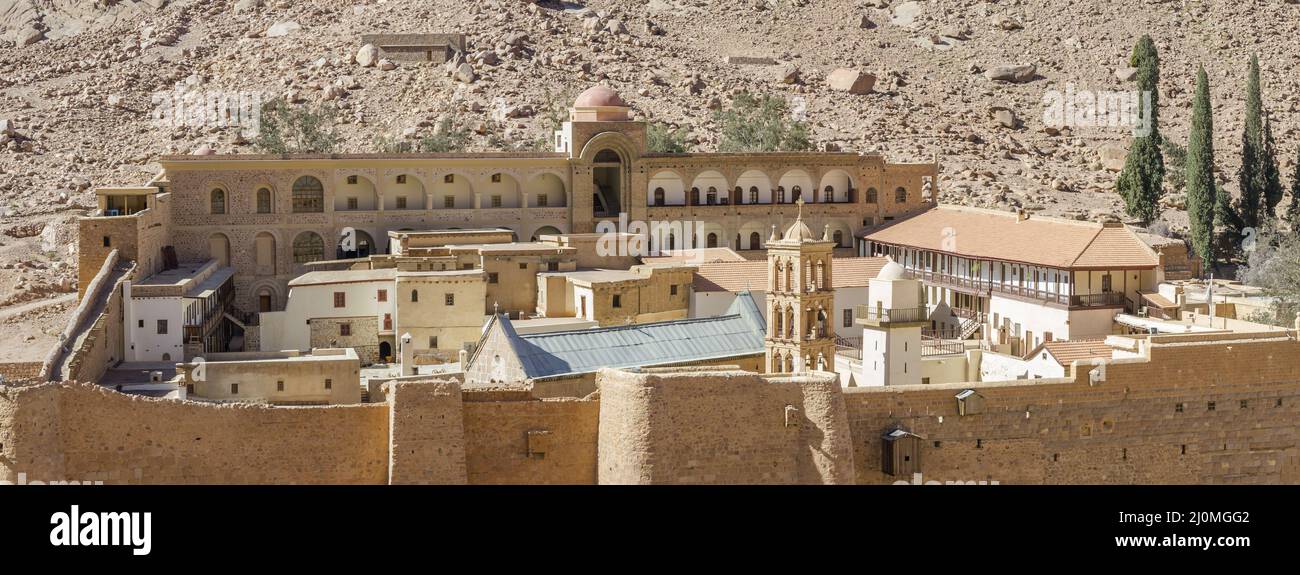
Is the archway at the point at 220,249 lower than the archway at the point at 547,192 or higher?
lower

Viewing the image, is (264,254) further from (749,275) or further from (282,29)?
(282,29)

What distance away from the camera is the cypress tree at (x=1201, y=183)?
196 feet

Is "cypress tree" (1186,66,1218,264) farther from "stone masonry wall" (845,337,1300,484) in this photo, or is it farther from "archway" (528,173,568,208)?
"stone masonry wall" (845,337,1300,484)

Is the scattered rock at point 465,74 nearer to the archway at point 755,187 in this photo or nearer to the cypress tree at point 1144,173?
the archway at point 755,187

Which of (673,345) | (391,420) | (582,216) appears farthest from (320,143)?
(391,420)

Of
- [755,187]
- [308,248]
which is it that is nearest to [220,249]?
[308,248]

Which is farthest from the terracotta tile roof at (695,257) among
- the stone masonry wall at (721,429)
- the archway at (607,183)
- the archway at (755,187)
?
the stone masonry wall at (721,429)

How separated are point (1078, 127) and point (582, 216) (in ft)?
97.7

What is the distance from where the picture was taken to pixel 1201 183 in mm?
59719

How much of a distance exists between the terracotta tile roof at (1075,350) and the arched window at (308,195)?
25026 mm


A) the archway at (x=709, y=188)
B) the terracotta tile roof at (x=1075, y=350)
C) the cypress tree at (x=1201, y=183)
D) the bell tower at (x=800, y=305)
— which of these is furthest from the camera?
the archway at (x=709, y=188)

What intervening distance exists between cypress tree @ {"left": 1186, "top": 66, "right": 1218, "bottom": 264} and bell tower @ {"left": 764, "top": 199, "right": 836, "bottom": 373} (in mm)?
25815

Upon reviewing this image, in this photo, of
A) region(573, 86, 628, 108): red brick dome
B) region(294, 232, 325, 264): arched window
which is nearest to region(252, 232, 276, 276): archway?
region(294, 232, 325, 264): arched window

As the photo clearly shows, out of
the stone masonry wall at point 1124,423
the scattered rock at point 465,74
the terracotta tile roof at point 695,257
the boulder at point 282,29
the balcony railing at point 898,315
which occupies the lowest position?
the stone masonry wall at point 1124,423
